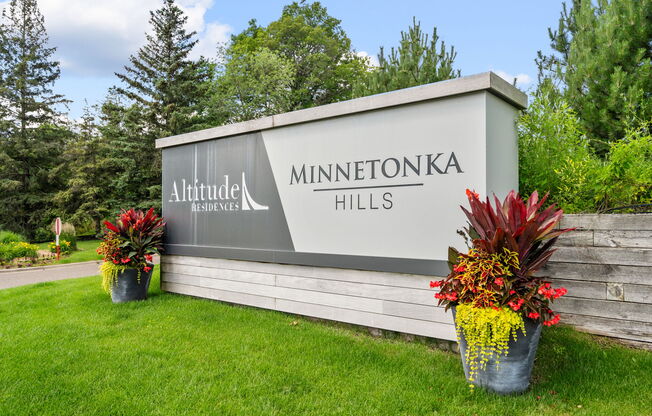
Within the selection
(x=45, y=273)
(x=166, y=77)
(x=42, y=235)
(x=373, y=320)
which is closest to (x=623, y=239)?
(x=373, y=320)

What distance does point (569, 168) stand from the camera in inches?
142

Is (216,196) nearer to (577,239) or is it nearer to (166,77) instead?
(577,239)

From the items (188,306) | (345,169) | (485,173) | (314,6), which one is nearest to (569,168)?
(485,173)

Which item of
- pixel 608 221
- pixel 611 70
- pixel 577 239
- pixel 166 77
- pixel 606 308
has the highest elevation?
pixel 166 77

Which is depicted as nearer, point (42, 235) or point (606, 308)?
point (606, 308)

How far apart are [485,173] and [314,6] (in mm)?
27673

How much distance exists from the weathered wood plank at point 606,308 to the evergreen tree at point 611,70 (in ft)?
10.8

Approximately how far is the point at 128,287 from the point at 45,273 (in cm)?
586

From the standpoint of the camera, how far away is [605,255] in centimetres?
314

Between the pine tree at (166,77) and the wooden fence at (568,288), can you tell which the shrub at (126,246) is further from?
the pine tree at (166,77)

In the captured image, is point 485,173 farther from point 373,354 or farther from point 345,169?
point 373,354

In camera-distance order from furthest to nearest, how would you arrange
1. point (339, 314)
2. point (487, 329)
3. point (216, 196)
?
point (216, 196) < point (339, 314) < point (487, 329)

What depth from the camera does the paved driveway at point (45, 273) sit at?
27.0ft

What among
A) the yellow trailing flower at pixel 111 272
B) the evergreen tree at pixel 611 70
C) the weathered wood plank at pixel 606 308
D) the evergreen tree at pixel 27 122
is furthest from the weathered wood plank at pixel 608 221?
the evergreen tree at pixel 27 122
